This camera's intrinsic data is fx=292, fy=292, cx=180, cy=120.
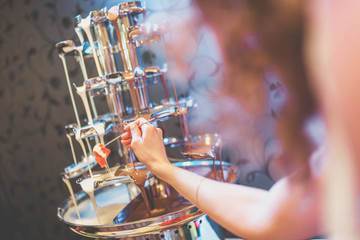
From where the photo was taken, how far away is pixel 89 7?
127 centimetres

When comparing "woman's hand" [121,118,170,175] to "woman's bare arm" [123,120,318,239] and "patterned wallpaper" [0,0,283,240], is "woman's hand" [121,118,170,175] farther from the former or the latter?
"patterned wallpaper" [0,0,283,240]

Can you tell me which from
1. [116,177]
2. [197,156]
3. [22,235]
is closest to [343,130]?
[197,156]

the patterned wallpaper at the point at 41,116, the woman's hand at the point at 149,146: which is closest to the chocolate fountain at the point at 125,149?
the woman's hand at the point at 149,146

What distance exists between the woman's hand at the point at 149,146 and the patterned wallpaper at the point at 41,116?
561 millimetres

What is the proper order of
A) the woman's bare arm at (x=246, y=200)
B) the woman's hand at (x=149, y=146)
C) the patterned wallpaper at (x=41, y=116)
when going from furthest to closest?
the patterned wallpaper at (x=41, y=116)
the woman's hand at (x=149, y=146)
the woman's bare arm at (x=246, y=200)

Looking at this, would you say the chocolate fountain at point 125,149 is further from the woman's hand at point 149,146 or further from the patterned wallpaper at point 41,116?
the patterned wallpaper at point 41,116

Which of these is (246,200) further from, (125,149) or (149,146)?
(125,149)

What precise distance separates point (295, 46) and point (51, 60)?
4.51ft

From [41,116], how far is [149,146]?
1113 mm

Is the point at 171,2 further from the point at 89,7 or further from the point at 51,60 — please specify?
the point at 51,60

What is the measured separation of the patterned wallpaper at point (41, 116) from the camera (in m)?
1.30

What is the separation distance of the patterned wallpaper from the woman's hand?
0.56m

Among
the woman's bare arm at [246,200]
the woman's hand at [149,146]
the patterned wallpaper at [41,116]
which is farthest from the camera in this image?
the patterned wallpaper at [41,116]

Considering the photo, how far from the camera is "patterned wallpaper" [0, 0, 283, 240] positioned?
51.1 inches
